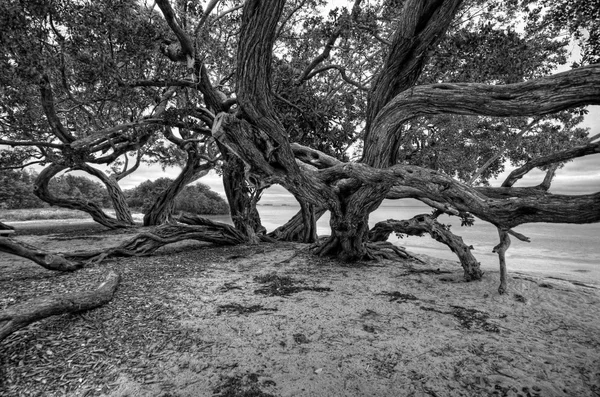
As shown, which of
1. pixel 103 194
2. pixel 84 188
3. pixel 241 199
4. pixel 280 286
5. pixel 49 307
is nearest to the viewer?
pixel 49 307

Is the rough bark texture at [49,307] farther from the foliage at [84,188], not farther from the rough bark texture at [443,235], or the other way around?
the foliage at [84,188]

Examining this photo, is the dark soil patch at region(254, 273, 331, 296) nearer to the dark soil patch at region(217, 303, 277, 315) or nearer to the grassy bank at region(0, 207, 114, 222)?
the dark soil patch at region(217, 303, 277, 315)

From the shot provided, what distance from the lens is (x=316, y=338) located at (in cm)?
241

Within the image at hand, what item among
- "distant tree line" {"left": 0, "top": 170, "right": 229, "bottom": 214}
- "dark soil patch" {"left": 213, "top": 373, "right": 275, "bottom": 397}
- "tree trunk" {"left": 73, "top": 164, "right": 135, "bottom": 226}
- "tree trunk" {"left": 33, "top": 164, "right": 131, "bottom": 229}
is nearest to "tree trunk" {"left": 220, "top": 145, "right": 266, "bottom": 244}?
"tree trunk" {"left": 33, "top": 164, "right": 131, "bottom": 229}

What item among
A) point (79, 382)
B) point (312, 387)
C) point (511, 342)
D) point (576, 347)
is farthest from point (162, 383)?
point (576, 347)

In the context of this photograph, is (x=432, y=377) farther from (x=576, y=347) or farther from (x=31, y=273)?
(x=31, y=273)

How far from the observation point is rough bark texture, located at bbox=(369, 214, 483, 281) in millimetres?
4211

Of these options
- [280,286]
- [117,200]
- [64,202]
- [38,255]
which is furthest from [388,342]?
[117,200]

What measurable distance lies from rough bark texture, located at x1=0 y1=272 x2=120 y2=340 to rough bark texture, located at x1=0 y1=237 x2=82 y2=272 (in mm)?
1300

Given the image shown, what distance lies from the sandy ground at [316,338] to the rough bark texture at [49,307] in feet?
0.41

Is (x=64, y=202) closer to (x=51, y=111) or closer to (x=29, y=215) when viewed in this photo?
(x=51, y=111)

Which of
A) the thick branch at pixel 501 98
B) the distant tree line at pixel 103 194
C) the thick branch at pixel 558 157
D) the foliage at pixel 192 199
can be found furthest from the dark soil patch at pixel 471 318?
the foliage at pixel 192 199

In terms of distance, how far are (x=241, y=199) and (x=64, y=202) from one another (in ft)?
21.7

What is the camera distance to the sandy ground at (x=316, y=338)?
70.9 inches
